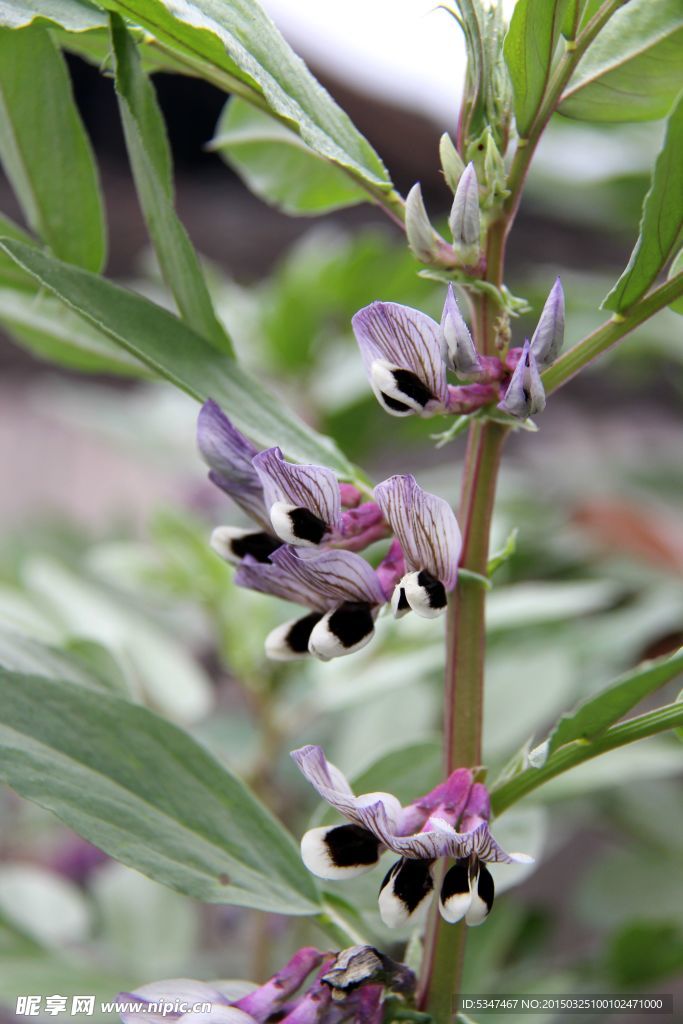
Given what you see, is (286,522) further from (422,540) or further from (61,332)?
(61,332)

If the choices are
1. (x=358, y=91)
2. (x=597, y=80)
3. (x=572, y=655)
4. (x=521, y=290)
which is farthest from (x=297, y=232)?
(x=597, y=80)

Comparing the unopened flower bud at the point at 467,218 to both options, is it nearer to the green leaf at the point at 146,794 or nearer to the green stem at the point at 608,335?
the green stem at the point at 608,335

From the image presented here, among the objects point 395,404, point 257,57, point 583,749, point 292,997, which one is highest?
point 257,57

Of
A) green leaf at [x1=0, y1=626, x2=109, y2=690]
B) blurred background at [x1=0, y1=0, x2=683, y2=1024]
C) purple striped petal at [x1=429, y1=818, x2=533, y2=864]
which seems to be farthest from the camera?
blurred background at [x1=0, y1=0, x2=683, y2=1024]

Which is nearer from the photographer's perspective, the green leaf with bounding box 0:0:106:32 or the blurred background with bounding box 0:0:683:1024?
the green leaf with bounding box 0:0:106:32

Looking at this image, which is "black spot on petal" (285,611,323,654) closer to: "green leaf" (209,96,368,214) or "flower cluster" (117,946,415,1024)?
"flower cluster" (117,946,415,1024)

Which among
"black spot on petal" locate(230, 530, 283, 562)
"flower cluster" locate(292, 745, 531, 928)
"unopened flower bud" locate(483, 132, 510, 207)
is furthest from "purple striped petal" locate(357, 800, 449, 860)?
"unopened flower bud" locate(483, 132, 510, 207)

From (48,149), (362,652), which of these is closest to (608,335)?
(48,149)

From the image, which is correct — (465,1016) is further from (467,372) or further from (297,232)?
(297,232)
